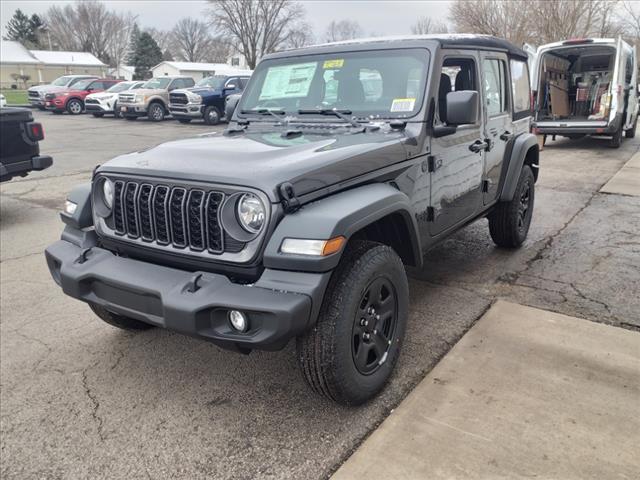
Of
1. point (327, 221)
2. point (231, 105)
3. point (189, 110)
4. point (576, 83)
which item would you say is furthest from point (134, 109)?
point (327, 221)

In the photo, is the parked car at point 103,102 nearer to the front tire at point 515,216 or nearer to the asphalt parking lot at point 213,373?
the asphalt parking lot at point 213,373

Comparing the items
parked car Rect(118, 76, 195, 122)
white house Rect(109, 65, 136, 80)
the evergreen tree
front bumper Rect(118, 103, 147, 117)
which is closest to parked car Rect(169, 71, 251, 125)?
parked car Rect(118, 76, 195, 122)

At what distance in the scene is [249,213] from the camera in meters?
2.46

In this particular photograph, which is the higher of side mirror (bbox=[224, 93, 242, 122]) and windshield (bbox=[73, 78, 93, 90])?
windshield (bbox=[73, 78, 93, 90])

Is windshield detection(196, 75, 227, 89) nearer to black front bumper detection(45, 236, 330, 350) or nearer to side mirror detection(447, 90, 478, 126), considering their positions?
side mirror detection(447, 90, 478, 126)

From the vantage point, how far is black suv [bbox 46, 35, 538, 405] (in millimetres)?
2350

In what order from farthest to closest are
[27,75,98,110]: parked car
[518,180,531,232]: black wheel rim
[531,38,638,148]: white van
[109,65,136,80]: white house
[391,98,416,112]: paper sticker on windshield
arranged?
[109,65,136,80]: white house
[27,75,98,110]: parked car
[531,38,638,148]: white van
[518,180,531,232]: black wheel rim
[391,98,416,112]: paper sticker on windshield

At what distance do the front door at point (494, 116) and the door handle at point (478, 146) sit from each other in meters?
0.08

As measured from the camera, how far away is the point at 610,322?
12.3 feet

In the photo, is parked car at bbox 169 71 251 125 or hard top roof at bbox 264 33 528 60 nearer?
hard top roof at bbox 264 33 528 60

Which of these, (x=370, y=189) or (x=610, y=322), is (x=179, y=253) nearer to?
(x=370, y=189)

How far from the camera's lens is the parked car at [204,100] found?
20.0 metres

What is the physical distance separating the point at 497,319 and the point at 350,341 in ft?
5.55

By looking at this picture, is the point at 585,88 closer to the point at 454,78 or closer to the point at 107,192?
the point at 454,78
